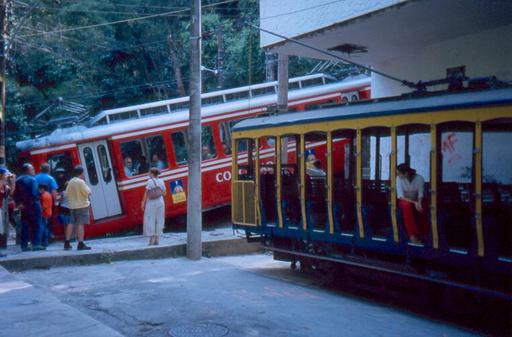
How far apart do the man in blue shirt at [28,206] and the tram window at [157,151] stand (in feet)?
14.0

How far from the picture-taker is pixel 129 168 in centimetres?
1602

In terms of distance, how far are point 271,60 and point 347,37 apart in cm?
836

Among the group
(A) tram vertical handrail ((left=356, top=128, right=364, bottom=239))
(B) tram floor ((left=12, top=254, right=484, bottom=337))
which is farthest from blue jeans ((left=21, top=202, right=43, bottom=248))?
(A) tram vertical handrail ((left=356, top=128, right=364, bottom=239))

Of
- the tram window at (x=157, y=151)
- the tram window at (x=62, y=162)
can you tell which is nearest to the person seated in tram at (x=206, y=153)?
the tram window at (x=157, y=151)

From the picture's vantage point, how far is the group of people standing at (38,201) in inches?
472

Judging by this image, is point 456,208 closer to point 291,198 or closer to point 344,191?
point 344,191

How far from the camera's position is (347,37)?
12594mm

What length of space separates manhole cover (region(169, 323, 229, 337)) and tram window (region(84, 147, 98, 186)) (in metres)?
9.16

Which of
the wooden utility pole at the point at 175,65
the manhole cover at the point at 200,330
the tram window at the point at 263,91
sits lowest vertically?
the manhole cover at the point at 200,330

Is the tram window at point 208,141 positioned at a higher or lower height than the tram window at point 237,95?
lower

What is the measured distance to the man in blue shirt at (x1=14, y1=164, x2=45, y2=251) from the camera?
12008 millimetres

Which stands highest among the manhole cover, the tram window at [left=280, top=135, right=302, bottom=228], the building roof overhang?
the building roof overhang

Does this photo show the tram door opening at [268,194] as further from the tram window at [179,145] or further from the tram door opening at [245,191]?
the tram window at [179,145]

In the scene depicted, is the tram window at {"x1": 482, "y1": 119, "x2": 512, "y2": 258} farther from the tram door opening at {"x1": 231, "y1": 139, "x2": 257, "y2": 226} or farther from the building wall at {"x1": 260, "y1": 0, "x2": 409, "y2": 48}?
the tram door opening at {"x1": 231, "y1": 139, "x2": 257, "y2": 226}
